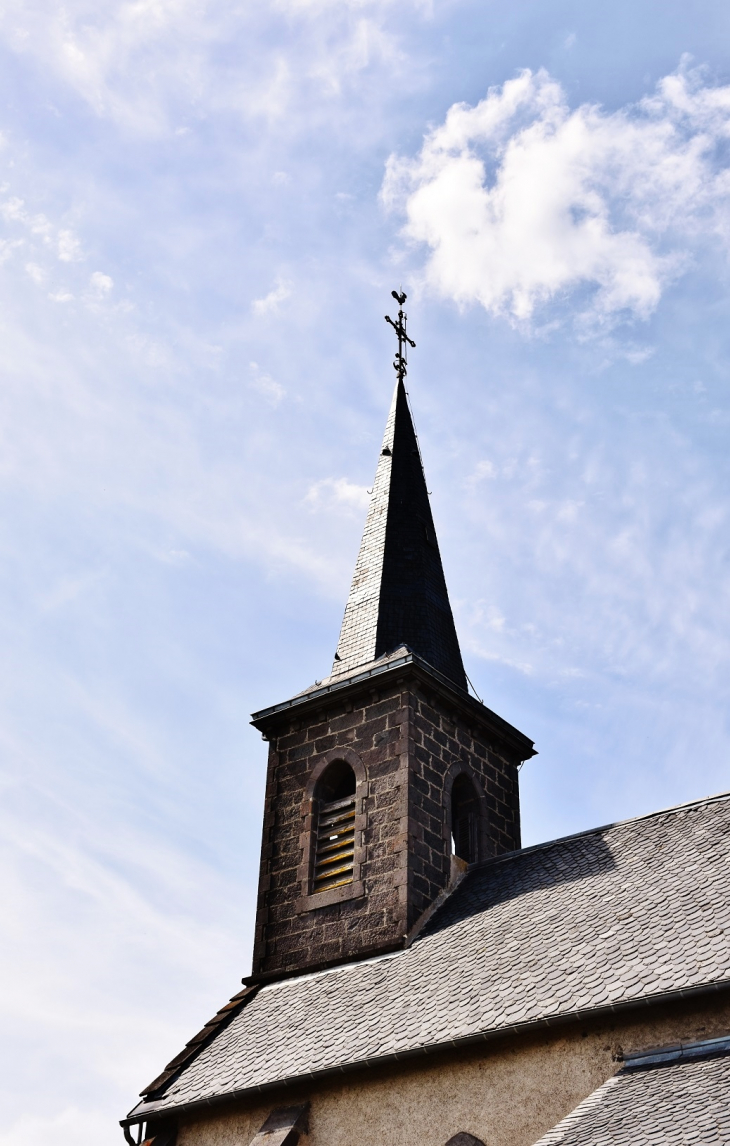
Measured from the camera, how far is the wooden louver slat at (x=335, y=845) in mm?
14984

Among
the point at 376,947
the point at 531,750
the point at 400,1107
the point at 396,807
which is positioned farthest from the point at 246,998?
the point at 531,750

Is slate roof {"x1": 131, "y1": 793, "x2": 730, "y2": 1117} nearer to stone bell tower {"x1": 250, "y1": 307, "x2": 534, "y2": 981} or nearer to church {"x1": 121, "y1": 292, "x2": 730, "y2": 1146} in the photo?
church {"x1": 121, "y1": 292, "x2": 730, "y2": 1146}

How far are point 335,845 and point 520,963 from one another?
451 cm

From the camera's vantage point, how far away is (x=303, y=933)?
578 inches

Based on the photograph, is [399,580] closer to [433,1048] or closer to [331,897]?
[331,897]

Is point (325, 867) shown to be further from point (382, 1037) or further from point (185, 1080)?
point (382, 1037)

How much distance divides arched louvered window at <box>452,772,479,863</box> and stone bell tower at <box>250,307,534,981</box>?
19 mm

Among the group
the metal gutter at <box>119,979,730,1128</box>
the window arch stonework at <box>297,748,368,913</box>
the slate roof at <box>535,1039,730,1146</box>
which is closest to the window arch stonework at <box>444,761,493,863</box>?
the window arch stonework at <box>297,748,368,913</box>

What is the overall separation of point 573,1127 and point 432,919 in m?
5.78

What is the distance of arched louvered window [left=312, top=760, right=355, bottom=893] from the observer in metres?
15.0

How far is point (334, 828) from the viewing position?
15461 millimetres

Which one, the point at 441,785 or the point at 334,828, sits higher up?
the point at 441,785

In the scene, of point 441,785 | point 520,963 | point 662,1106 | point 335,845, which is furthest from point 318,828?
point 662,1106

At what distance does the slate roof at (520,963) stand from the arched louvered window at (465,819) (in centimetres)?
89
